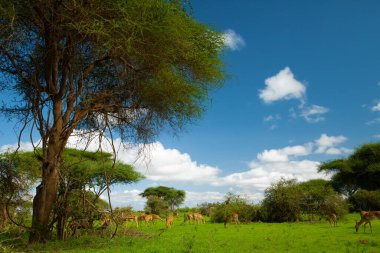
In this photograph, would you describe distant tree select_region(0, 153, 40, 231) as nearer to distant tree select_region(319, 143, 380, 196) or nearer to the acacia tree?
the acacia tree

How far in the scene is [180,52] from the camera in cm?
1482

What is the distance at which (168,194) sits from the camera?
203 ft

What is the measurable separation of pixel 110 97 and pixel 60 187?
3.99 metres

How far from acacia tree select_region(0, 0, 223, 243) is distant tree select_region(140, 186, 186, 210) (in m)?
43.0

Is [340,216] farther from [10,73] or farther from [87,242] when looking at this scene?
[10,73]

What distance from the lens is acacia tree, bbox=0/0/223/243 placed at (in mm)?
12593

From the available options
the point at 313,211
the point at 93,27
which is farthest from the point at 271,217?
the point at 93,27

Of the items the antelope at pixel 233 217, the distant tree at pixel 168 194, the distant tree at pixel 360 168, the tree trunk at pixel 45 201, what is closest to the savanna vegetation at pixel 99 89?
the tree trunk at pixel 45 201

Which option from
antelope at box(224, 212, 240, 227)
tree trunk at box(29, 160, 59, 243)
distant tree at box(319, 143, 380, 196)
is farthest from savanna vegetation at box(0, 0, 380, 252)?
distant tree at box(319, 143, 380, 196)

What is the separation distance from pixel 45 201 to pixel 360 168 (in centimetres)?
3808

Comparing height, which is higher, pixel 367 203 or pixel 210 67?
pixel 210 67

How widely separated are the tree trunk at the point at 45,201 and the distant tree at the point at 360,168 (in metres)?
36.1

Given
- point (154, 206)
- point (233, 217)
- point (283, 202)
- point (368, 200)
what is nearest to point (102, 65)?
point (233, 217)

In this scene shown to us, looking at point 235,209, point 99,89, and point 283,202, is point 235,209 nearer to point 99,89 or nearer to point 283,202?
point 283,202
